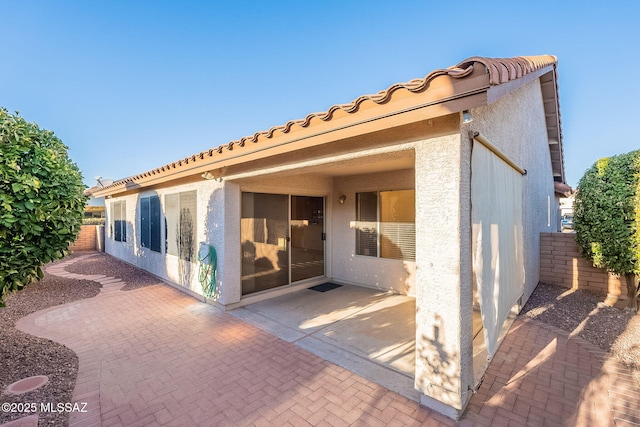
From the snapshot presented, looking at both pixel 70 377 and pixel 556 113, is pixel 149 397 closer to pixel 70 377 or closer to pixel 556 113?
pixel 70 377

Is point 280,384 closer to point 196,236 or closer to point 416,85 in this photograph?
point 416,85

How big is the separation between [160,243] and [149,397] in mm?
7870

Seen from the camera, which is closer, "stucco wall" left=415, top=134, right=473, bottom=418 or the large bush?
"stucco wall" left=415, top=134, right=473, bottom=418

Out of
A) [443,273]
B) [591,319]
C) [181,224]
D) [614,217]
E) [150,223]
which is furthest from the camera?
[150,223]

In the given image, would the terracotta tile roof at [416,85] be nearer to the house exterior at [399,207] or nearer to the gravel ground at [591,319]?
the house exterior at [399,207]

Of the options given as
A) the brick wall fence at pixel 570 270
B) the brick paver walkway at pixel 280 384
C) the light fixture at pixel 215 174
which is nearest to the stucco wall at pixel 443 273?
the brick paver walkway at pixel 280 384

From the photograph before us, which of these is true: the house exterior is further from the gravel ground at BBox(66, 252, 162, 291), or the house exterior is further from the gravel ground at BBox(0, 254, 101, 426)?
the gravel ground at BBox(0, 254, 101, 426)

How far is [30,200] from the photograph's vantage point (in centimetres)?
406

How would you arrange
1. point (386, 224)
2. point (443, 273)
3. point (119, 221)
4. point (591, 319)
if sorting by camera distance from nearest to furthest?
point (443, 273) < point (591, 319) < point (386, 224) < point (119, 221)

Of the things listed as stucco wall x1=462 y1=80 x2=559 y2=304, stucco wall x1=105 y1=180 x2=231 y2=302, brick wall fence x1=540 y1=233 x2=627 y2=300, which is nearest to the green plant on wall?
brick wall fence x1=540 y1=233 x2=627 y2=300

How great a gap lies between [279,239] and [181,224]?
11.6ft

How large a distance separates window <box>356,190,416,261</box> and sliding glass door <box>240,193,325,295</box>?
5.23 ft

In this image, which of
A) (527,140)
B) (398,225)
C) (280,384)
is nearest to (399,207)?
(398,225)

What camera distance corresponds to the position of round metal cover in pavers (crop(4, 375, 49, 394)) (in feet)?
12.9
